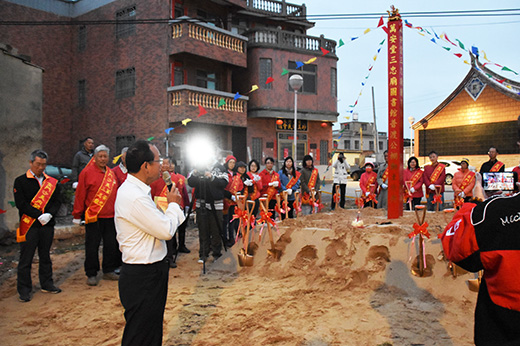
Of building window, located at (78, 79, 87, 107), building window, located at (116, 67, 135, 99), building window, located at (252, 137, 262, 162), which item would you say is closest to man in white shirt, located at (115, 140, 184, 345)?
building window, located at (116, 67, 135, 99)

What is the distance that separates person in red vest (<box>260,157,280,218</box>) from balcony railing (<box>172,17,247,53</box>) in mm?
8797

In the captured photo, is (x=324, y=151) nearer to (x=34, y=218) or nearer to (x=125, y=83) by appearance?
(x=125, y=83)

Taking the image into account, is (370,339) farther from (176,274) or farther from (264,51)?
(264,51)

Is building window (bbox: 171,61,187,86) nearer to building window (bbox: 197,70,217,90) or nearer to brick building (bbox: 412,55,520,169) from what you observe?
building window (bbox: 197,70,217,90)

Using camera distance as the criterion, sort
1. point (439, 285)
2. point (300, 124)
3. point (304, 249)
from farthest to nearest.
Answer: point (300, 124) < point (304, 249) < point (439, 285)

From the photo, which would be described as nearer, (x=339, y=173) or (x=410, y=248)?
(x=410, y=248)

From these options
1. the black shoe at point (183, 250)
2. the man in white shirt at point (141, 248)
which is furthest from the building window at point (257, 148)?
the man in white shirt at point (141, 248)

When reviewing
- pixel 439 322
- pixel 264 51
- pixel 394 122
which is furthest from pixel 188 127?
pixel 439 322

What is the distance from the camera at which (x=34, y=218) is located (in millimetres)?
4902

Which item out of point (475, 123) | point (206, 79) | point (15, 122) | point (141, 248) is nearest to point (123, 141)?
point (206, 79)

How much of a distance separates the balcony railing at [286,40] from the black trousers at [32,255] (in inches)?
636

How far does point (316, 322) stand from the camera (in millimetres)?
3951

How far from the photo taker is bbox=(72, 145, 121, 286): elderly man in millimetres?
5523

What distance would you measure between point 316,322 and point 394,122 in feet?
14.8
